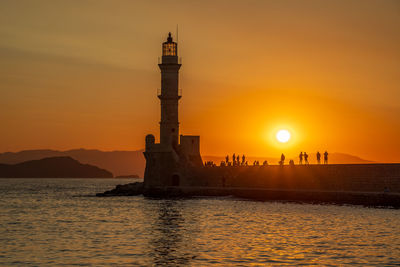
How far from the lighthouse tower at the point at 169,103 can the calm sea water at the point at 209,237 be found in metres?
19.3

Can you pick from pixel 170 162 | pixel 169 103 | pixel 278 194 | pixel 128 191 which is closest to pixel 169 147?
pixel 170 162

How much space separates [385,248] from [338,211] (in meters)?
13.5

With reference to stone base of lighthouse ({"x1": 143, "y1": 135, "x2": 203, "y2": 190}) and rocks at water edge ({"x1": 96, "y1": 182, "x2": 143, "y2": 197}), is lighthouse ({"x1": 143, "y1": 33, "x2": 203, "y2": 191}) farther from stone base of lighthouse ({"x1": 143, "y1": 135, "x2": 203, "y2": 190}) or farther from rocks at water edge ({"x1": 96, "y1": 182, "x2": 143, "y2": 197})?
rocks at water edge ({"x1": 96, "y1": 182, "x2": 143, "y2": 197})

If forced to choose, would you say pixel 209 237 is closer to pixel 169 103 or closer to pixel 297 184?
pixel 297 184

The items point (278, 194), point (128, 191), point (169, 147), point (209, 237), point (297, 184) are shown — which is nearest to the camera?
point (209, 237)

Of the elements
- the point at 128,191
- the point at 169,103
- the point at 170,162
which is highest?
the point at 169,103

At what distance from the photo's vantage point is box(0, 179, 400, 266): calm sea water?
65.9 ft

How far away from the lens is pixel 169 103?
190ft

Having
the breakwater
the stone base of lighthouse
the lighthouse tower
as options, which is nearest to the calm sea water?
the breakwater

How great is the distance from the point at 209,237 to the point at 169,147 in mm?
31987

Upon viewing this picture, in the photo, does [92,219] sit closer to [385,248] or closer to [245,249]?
[245,249]

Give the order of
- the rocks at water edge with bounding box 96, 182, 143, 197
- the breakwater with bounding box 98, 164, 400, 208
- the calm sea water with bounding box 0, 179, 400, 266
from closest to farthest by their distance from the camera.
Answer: the calm sea water with bounding box 0, 179, 400, 266
the breakwater with bounding box 98, 164, 400, 208
the rocks at water edge with bounding box 96, 182, 143, 197

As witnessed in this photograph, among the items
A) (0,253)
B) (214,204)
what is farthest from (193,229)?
(214,204)

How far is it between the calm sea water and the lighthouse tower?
63.5 feet
